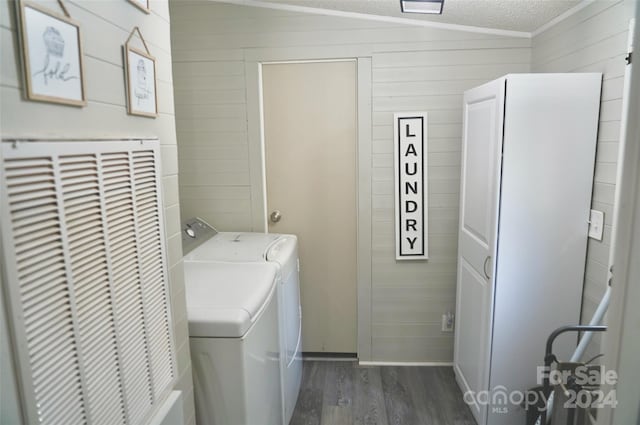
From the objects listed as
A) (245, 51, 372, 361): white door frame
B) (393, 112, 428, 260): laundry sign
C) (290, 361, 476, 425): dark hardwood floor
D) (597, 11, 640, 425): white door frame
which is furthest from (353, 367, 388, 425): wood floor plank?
(597, 11, 640, 425): white door frame

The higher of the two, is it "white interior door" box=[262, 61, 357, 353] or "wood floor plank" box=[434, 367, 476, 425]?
"white interior door" box=[262, 61, 357, 353]

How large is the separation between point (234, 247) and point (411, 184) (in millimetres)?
1233

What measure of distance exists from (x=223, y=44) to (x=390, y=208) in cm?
155

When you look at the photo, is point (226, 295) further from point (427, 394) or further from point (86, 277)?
point (427, 394)

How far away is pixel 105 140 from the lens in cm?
86

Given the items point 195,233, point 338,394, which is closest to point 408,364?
point 338,394

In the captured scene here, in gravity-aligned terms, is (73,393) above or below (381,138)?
below

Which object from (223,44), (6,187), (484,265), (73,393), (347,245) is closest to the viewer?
(6,187)

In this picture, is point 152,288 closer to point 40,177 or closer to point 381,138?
point 40,177

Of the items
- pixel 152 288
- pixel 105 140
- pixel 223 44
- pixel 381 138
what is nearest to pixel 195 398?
pixel 152 288

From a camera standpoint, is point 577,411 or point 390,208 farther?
point 390,208

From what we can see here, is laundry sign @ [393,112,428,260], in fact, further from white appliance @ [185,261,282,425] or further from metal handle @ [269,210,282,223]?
→ white appliance @ [185,261,282,425]

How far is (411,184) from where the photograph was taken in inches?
103

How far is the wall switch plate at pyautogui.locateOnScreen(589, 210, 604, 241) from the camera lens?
5.74 feet
